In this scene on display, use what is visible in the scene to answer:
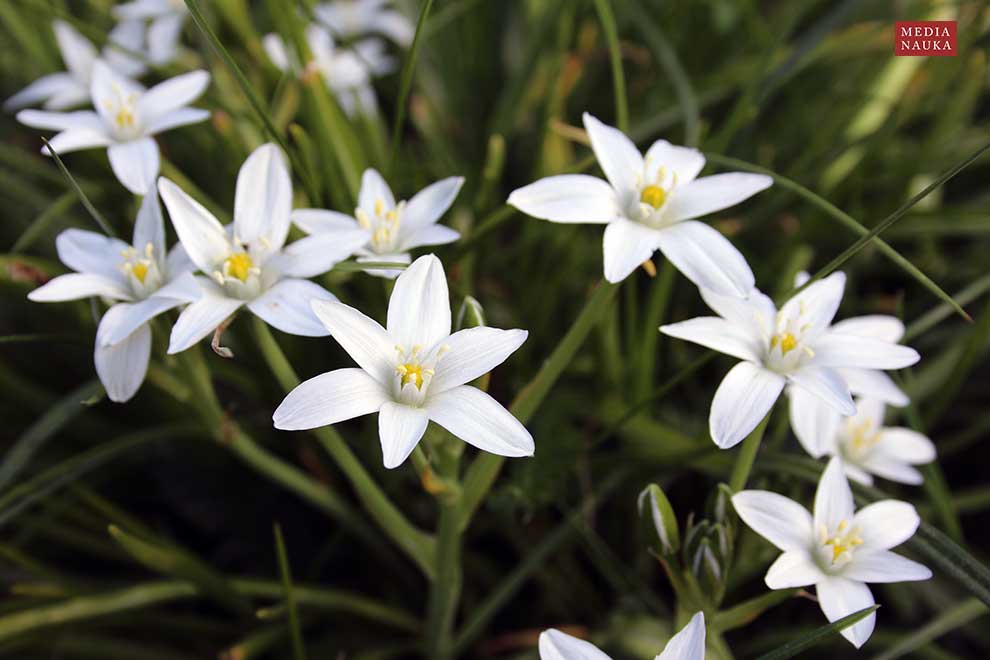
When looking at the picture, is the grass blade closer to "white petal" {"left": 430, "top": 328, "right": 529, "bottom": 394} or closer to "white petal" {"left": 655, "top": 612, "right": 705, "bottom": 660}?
"white petal" {"left": 655, "top": 612, "right": 705, "bottom": 660}

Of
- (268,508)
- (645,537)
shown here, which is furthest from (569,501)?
(268,508)

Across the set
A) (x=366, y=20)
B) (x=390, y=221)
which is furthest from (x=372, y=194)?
(x=366, y=20)

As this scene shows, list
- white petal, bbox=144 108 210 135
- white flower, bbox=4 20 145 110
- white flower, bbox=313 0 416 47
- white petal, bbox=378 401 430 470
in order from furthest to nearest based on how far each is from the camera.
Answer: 1. white flower, bbox=313 0 416 47
2. white flower, bbox=4 20 145 110
3. white petal, bbox=144 108 210 135
4. white petal, bbox=378 401 430 470

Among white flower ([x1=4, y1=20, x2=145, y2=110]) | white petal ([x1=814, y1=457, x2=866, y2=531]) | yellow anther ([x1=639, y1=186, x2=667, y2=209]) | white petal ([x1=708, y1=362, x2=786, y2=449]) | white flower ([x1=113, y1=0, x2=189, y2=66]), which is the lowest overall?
white petal ([x1=814, y1=457, x2=866, y2=531])

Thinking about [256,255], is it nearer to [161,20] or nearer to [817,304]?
[817,304]

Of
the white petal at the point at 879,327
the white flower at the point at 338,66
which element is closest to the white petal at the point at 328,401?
the white petal at the point at 879,327

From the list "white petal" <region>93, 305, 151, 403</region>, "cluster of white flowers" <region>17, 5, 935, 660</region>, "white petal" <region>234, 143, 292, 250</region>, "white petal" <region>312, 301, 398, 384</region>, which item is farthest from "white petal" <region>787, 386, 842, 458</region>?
"white petal" <region>93, 305, 151, 403</region>

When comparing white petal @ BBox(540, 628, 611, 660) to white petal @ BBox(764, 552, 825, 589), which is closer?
white petal @ BBox(540, 628, 611, 660)

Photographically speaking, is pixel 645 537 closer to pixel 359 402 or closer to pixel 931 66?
pixel 359 402
